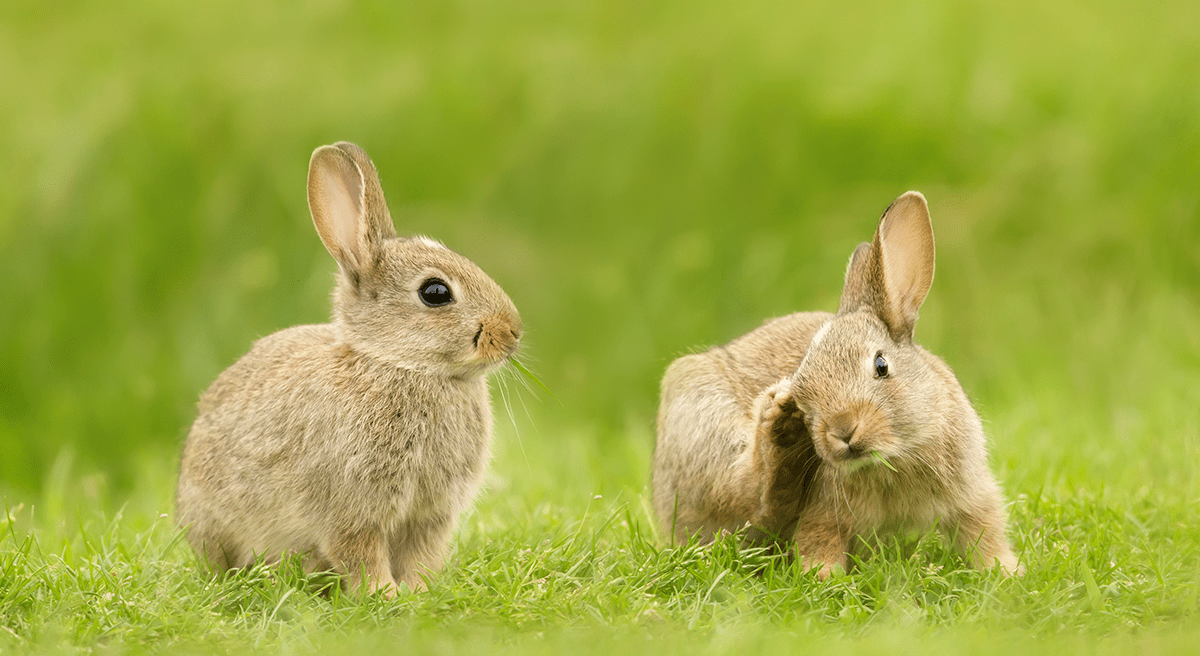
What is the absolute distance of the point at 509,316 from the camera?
5.42 meters

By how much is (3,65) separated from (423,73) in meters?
3.92

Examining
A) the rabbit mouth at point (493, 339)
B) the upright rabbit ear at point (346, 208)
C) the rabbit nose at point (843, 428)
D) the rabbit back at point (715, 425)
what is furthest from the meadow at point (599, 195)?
the rabbit nose at point (843, 428)

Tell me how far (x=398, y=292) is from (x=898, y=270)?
7.00 feet

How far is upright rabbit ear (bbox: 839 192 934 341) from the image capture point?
535 cm

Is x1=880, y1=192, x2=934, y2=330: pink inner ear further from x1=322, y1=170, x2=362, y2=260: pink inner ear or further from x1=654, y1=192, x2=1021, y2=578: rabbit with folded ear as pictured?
x1=322, y1=170, x2=362, y2=260: pink inner ear

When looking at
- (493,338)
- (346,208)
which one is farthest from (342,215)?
(493,338)

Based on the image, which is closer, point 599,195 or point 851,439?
point 851,439

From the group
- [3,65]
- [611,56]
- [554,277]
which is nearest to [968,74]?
[611,56]

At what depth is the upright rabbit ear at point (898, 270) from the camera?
17.5 ft

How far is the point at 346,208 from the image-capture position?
219 inches

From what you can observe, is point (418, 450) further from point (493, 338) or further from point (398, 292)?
point (398, 292)

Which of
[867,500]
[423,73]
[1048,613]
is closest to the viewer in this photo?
[1048,613]

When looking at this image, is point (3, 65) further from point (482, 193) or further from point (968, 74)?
point (968, 74)

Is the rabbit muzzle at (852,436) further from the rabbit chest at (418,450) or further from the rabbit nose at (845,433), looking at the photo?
the rabbit chest at (418,450)
